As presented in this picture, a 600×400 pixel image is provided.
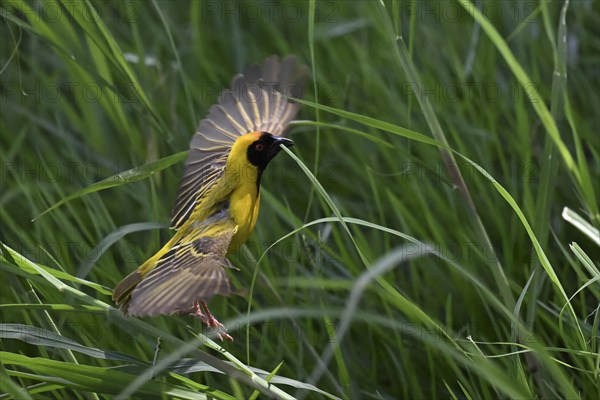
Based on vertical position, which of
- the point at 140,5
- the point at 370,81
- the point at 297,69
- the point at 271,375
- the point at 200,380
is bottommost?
the point at 200,380

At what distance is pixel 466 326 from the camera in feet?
8.38

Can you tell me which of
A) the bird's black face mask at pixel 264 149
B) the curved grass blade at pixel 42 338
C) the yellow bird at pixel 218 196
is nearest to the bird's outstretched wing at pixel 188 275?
the yellow bird at pixel 218 196

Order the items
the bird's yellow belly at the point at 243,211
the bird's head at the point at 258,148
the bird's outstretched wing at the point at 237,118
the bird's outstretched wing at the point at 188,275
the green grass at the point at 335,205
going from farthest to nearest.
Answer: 1. the bird's outstretched wing at the point at 237,118
2. the bird's head at the point at 258,148
3. the bird's yellow belly at the point at 243,211
4. the green grass at the point at 335,205
5. the bird's outstretched wing at the point at 188,275

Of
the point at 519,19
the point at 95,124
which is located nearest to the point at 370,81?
the point at 519,19

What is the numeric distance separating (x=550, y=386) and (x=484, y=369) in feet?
2.75

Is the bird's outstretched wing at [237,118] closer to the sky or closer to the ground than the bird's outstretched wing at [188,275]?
closer to the sky

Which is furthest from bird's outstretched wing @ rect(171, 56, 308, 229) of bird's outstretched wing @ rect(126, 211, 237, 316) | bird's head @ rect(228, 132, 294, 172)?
bird's outstretched wing @ rect(126, 211, 237, 316)

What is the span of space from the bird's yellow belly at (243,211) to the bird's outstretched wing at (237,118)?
0.18 metres

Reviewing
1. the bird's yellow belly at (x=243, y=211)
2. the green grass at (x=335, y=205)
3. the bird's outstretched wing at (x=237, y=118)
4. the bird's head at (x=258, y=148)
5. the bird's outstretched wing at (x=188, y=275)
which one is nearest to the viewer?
the bird's outstretched wing at (x=188, y=275)

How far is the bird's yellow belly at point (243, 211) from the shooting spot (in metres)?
2.25

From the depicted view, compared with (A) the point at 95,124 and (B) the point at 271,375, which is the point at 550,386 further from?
(A) the point at 95,124

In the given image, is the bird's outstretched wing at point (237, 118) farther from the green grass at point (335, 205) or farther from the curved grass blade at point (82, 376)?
the curved grass blade at point (82, 376)

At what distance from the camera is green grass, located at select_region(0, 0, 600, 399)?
194 centimetres

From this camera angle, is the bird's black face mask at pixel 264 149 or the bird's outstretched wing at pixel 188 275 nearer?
the bird's outstretched wing at pixel 188 275
